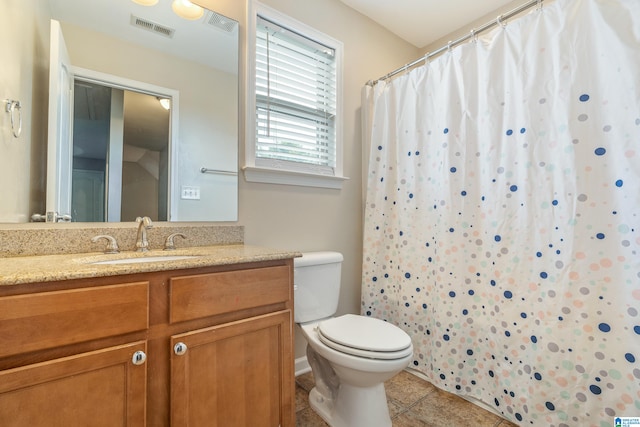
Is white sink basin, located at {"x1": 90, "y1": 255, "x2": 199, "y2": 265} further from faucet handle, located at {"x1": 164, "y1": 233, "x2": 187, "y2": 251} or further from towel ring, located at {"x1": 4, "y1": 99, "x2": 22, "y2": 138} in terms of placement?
towel ring, located at {"x1": 4, "y1": 99, "x2": 22, "y2": 138}

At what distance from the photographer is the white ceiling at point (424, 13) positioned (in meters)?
1.97

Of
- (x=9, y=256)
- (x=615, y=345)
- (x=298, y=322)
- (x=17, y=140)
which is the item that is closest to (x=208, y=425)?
(x=298, y=322)

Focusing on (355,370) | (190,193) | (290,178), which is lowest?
(355,370)

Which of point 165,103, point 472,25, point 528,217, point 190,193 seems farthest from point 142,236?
point 472,25

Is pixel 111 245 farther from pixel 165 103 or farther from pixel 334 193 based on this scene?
pixel 334 193

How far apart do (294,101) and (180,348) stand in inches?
58.3

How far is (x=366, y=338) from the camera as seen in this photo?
125 centimetres

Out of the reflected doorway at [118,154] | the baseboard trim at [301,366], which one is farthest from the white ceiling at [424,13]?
the baseboard trim at [301,366]

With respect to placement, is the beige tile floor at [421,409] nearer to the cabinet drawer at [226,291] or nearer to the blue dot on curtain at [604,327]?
the blue dot on curtain at [604,327]

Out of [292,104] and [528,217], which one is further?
[292,104]

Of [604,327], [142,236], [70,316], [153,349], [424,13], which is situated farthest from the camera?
[424,13]

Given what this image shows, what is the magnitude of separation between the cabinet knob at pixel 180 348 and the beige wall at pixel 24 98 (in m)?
0.81

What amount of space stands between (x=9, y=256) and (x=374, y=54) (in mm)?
2352

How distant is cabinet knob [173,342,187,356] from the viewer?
890 mm
